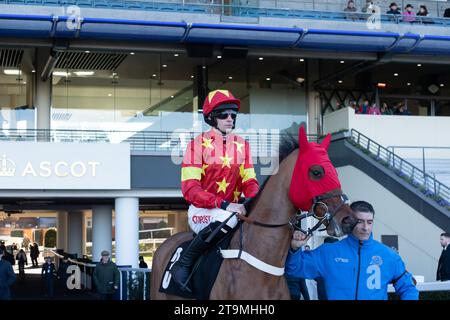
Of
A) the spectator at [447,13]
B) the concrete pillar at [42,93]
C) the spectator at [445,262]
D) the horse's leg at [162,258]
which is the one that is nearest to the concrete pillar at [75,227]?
the concrete pillar at [42,93]

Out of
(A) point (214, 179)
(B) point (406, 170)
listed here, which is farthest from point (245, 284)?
(B) point (406, 170)

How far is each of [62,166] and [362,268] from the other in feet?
49.2

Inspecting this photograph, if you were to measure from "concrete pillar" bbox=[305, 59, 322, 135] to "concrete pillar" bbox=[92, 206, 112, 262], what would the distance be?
7.28 m

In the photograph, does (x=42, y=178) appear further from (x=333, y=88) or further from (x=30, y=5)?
(x=333, y=88)

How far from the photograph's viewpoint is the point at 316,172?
16.1 feet

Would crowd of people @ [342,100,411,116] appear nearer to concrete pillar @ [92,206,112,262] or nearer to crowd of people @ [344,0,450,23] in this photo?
crowd of people @ [344,0,450,23]

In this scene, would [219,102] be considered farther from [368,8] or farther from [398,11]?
[398,11]

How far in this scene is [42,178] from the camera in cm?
1859

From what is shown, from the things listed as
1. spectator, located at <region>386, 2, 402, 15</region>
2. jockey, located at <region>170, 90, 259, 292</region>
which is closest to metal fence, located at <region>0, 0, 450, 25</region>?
spectator, located at <region>386, 2, 402, 15</region>

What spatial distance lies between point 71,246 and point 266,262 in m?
24.6

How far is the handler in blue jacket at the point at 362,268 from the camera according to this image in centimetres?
470

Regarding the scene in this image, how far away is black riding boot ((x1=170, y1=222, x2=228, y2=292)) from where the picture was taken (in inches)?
214
